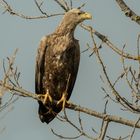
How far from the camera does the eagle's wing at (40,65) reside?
895 centimetres

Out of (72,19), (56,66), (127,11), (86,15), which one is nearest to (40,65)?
(56,66)

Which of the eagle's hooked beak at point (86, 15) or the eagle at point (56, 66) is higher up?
the eagle's hooked beak at point (86, 15)

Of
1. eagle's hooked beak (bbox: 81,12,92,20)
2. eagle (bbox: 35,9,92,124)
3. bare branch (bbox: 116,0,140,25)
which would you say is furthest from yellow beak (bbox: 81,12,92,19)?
bare branch (bbox: 116,0,140,25)

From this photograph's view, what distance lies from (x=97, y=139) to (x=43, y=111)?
10.4ft

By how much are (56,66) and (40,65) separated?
0.30 metres

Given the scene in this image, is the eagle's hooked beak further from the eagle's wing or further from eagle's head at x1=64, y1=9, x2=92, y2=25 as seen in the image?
the eagle's wing

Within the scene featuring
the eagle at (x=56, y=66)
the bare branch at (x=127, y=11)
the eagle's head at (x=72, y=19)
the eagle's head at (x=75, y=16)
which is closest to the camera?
the bare branch at (x=127, y=11)

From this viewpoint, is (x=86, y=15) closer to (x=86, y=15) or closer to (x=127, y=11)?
(x=86, y=15)

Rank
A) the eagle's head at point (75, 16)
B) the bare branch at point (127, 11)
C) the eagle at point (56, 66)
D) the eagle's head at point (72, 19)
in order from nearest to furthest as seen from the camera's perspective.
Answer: the bare branch at point (127, 11) < the eagle at point (56, 66) < the eagle's head at point (72, 19) < the eagle's head at point (75, 16)

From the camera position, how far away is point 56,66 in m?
8.91

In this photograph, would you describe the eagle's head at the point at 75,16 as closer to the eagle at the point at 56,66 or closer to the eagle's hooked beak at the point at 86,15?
the eagle's hooked beak at the point at 86,15

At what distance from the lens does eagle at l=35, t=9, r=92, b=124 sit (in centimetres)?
889

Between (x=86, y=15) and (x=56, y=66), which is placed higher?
(x=86, y=15)

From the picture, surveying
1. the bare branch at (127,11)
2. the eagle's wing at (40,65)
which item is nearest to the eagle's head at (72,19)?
the eagle's wing at (40,65)
